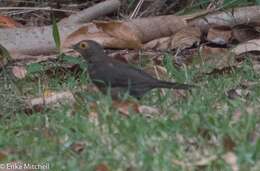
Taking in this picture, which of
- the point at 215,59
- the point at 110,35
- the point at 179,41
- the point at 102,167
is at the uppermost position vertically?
the point at 110,35

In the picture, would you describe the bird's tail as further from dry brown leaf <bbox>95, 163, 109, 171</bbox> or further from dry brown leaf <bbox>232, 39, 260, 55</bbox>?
dry brown leaf <bbox>232, 39, 260, 55</bbox>

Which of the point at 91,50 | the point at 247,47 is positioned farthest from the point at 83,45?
the point at 247,47

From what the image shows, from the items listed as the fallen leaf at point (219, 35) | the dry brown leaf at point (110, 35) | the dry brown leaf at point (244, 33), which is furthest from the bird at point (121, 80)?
the dry brown leaf at point (244, 33)

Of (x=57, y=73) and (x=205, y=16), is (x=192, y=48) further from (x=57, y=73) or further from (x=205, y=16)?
(x=57, y=73)

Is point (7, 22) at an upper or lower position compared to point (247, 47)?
upper

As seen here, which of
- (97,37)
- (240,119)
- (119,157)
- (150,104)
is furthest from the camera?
(97,37)

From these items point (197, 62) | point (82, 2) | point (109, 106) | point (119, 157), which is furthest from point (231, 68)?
point (82, 2)

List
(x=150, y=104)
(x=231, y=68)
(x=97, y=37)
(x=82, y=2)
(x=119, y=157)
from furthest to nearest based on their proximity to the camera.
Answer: (x=82, y=2), (x=97, y=37), (x=231, y=68), (x=150, y=104), (x=119, y=157)

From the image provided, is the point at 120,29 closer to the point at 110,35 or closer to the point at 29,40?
the point at 110,35

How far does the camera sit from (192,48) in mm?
8664

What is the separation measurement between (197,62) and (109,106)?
2.51m

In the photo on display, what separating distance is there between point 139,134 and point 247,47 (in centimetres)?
335

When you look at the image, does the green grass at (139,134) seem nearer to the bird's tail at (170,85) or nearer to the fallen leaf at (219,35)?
the bird's tail at (170,85)

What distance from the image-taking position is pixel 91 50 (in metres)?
6.67
